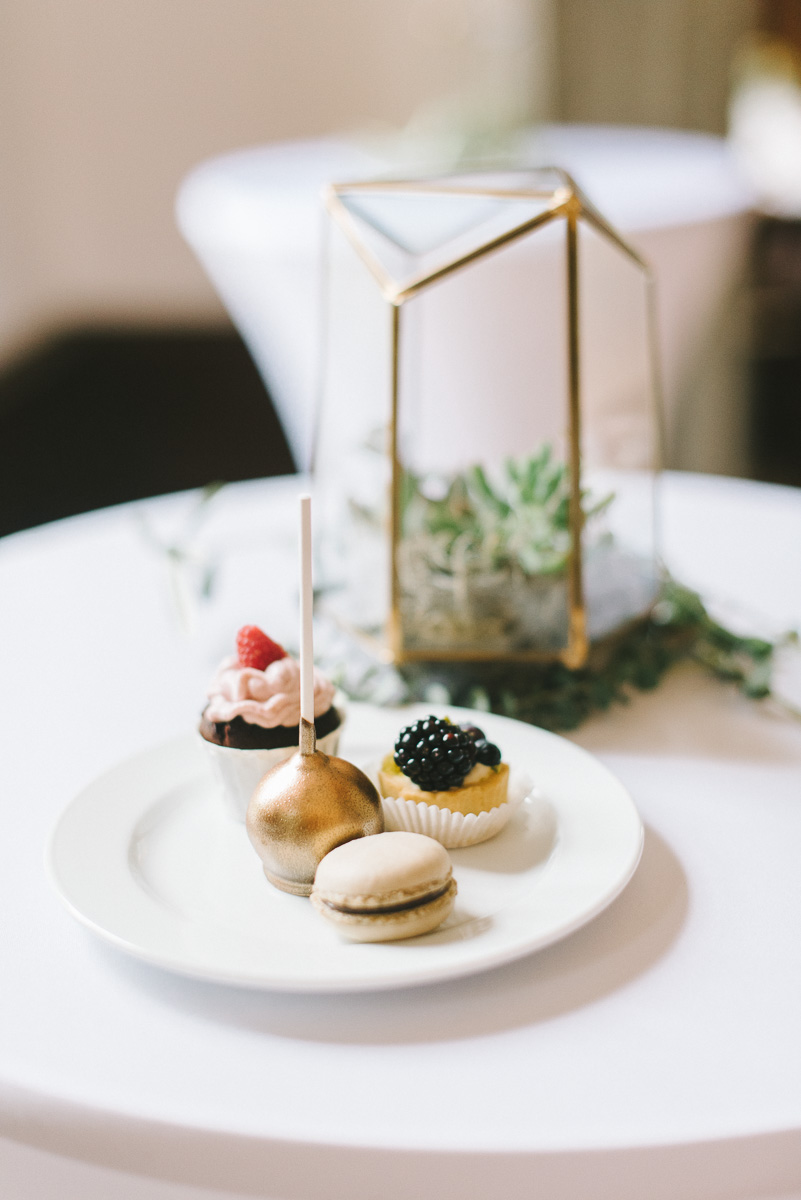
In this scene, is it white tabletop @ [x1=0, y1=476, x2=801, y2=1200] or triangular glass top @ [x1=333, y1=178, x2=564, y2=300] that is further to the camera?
triangular glass top @ [x1=333, y1=178, x2=564, y2=300]

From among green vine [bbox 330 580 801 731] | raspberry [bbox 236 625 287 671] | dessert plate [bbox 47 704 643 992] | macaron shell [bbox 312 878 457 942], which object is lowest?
green vine [bbox 330 580 801 731]

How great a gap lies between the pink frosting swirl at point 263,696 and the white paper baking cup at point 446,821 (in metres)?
0.08

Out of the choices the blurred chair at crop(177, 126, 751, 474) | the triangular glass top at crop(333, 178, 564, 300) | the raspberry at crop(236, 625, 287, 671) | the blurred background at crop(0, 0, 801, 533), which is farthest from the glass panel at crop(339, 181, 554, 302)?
the blurred background at crop(0, 0, 801, 533)

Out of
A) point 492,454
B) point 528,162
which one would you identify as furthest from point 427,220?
point 528,162

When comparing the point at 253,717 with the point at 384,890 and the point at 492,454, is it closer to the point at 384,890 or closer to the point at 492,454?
the point at 384,890

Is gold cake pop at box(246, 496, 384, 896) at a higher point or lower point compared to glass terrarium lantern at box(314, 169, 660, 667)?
lower

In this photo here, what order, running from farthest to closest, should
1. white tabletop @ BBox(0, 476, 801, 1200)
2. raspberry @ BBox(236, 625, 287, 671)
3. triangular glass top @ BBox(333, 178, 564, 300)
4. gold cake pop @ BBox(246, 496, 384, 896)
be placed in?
triangular glass top @ BBox(333, 178, 564, 300), raspberry @ BBox(236, 625, 287, 671), gold cake pop @ BBox(246, 496, 384, 896), white tabletop @ BBox(0, 476, 801, 1200)

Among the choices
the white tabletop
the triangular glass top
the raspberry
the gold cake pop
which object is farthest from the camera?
the triangular glass top

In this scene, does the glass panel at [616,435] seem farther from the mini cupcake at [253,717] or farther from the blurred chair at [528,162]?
the blurred chair at [528,162]

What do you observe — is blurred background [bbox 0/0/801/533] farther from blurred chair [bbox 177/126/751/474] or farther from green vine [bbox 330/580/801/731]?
green vine [bbox 330/580/801/731]

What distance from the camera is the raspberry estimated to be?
0.69m

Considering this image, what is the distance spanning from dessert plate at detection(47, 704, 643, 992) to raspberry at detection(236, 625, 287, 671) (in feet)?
0.32

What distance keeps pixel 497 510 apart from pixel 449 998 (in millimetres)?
464

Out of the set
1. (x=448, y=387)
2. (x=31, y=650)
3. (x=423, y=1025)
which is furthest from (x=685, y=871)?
(x=448, y=387)
